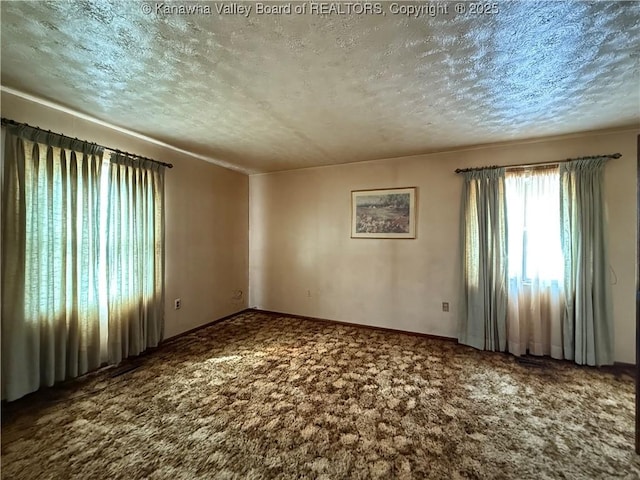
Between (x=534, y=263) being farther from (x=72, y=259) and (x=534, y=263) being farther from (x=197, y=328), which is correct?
(x=72, y=259)

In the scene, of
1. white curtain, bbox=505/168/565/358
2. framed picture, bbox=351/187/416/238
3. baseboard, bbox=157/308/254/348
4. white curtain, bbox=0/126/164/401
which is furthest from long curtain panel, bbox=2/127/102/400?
white curtain, bbox=505/168/565/358

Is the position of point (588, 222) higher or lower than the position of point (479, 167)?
lower

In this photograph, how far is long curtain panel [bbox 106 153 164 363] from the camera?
260 cm

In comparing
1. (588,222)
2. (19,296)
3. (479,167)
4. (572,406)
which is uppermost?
(479,167)

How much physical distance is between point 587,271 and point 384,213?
225 cm

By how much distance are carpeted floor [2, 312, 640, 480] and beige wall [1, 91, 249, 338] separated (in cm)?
94

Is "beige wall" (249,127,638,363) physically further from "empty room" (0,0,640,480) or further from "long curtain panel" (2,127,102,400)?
"long curtain panel" (2,127,102,400)

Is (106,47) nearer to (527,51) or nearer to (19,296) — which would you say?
(19,296)

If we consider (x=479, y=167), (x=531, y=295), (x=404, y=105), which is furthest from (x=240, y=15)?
(x=531, y=295)

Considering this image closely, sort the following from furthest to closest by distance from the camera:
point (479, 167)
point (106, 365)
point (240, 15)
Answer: point (479, 167) → point (106, 365) → point (240, 15)

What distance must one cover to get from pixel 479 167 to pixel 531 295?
1.61 m

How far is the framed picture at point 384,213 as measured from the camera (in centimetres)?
362

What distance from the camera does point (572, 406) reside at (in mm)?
2061

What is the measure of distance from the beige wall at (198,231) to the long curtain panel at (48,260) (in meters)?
0.36
